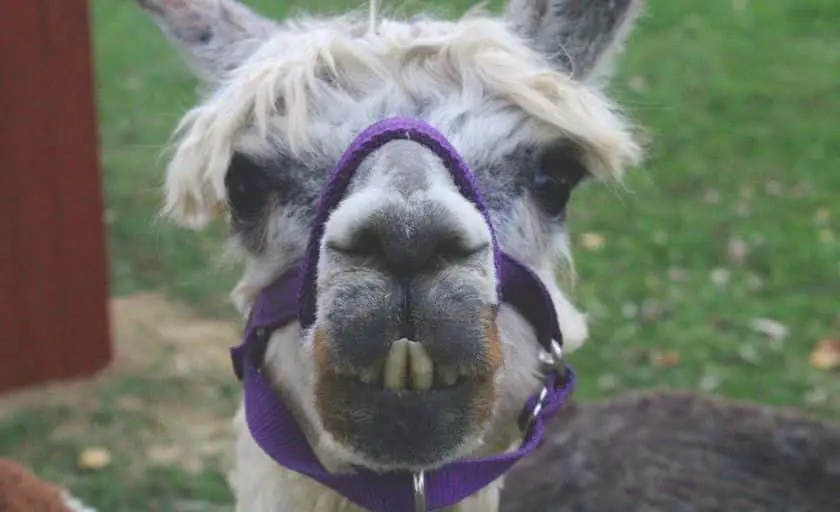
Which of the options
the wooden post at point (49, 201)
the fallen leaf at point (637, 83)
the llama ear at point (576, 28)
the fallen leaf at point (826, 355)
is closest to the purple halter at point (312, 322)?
the llama ear at point (576, 28)

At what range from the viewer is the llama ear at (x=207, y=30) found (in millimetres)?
2547

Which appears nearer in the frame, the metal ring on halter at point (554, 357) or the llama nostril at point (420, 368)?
the llama nostril at point (420, 368)

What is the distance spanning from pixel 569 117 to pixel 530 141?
9 cm

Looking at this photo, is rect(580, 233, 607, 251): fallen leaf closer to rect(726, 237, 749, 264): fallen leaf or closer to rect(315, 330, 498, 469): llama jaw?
rect(726, 237, 749, 264): fallen leaf

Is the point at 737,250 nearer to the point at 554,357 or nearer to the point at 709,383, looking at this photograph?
the point at 709,383

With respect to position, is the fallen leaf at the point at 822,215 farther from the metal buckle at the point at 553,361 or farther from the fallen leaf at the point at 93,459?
the metal buckle at the point at 553,361

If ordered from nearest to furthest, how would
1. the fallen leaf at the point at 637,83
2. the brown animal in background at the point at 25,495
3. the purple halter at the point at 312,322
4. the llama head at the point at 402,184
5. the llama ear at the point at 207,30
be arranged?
the llama head at the point at 402,184
the purple halter at the point at 312,322
the llama ear at the point at 207,30
the brown animal in background at the point at 25,495
the fallen leaf at the point at 637,83

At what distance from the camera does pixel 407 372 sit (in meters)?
1.74

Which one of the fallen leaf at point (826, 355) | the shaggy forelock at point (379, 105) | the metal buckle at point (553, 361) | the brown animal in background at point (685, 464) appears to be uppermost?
the shaggy forelock at point (379, 105)

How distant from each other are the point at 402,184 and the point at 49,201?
12.9 feet

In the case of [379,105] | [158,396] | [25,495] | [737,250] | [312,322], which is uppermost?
[379,105]

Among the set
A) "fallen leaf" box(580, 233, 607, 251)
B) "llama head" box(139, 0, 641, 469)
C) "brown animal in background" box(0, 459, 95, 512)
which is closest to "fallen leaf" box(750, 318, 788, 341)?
"fallen leaf" box(580, 233, 607, 251)

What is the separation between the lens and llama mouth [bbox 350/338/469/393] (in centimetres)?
173

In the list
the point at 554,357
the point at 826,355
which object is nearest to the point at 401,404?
the point at 554,357
